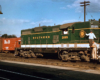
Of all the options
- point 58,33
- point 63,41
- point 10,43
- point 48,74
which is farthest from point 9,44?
point 48,74

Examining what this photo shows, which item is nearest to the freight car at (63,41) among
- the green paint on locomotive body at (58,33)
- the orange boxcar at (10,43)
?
the green paint on locomotive body at (58,33)

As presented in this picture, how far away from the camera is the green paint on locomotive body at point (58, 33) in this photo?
12734 millimetres

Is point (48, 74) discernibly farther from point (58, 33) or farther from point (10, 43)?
point (10, 43)

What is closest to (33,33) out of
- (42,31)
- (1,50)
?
(42,31)

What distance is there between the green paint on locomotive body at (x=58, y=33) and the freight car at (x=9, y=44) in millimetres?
7178

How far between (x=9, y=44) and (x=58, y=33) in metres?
14.0

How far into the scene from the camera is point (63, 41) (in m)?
13.9

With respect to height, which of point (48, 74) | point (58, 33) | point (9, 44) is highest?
point (58, 33)

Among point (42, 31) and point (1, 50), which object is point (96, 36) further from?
point (1, 50)

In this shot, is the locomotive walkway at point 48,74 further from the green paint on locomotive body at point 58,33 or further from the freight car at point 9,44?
the freight car at point 9,44

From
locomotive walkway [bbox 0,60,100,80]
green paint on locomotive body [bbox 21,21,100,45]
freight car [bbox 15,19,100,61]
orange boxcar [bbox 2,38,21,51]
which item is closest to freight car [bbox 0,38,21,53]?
orange boxcar [bbox 2,38,21,51]

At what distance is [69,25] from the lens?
1328 centimetres

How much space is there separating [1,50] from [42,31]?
13456 millimetres

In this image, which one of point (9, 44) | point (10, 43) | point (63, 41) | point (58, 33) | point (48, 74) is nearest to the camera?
point (48, 74)
